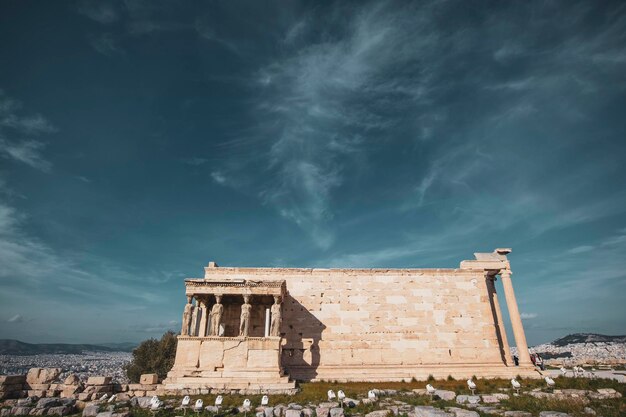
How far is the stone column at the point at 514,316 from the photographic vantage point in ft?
69.6

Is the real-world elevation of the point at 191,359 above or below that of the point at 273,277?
below

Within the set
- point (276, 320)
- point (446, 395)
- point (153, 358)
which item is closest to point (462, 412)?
point (446, 395)

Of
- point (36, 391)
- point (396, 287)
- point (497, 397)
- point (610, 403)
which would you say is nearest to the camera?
point (610, 403)

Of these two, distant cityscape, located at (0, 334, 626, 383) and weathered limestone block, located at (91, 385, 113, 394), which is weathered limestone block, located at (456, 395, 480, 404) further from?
distant cityscape, located at (0, 334, 626, 383)

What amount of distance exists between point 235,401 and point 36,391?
10.2 metres

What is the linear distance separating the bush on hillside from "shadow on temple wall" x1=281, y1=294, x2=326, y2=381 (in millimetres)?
19965

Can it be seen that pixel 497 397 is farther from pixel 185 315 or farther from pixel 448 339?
pixel 185 315

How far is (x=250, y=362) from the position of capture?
1692 cm

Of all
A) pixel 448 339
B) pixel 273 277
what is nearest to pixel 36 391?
pixel 273 277

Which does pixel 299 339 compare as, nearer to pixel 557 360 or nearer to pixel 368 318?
pixel 368 318

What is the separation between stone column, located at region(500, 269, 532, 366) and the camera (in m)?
21.2

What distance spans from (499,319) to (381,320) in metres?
8.40

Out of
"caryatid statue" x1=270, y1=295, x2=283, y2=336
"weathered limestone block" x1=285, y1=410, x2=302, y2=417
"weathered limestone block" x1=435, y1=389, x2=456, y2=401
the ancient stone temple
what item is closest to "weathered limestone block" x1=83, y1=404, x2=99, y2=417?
the ancient stone temple

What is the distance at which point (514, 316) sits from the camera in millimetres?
22266
